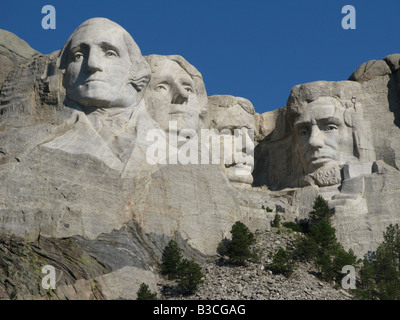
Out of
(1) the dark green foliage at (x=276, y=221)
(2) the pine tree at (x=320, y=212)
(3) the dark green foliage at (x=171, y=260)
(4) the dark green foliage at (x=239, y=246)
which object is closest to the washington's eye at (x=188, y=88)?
(1) the dark green foliage at (x=276, y=221)

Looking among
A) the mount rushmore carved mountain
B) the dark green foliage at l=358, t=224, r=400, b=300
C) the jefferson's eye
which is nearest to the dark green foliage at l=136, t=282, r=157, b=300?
the mount rushmore carved mountain

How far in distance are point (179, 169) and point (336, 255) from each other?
13.6ft

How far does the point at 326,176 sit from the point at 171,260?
6646mm

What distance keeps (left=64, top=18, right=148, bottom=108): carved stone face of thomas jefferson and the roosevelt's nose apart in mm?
1866

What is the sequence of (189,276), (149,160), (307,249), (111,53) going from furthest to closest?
1. (111,53)
2. (307,249)
3. (149,160)
4. (189,276)

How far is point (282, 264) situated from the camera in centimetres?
2661

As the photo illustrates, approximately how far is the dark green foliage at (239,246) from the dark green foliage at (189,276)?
1.35 m

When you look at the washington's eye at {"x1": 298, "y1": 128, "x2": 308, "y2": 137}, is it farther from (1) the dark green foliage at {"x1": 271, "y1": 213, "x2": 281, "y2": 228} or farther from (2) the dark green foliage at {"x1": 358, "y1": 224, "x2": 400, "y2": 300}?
(2) the dark green foliage at {"x1": 358, "y1": 224, "x2": 400, "y2": 300}

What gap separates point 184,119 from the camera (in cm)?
3034

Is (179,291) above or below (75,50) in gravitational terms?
below

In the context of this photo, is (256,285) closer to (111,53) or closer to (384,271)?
(384,271)

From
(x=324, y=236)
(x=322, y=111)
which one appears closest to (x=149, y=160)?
(x=324, y=236)
